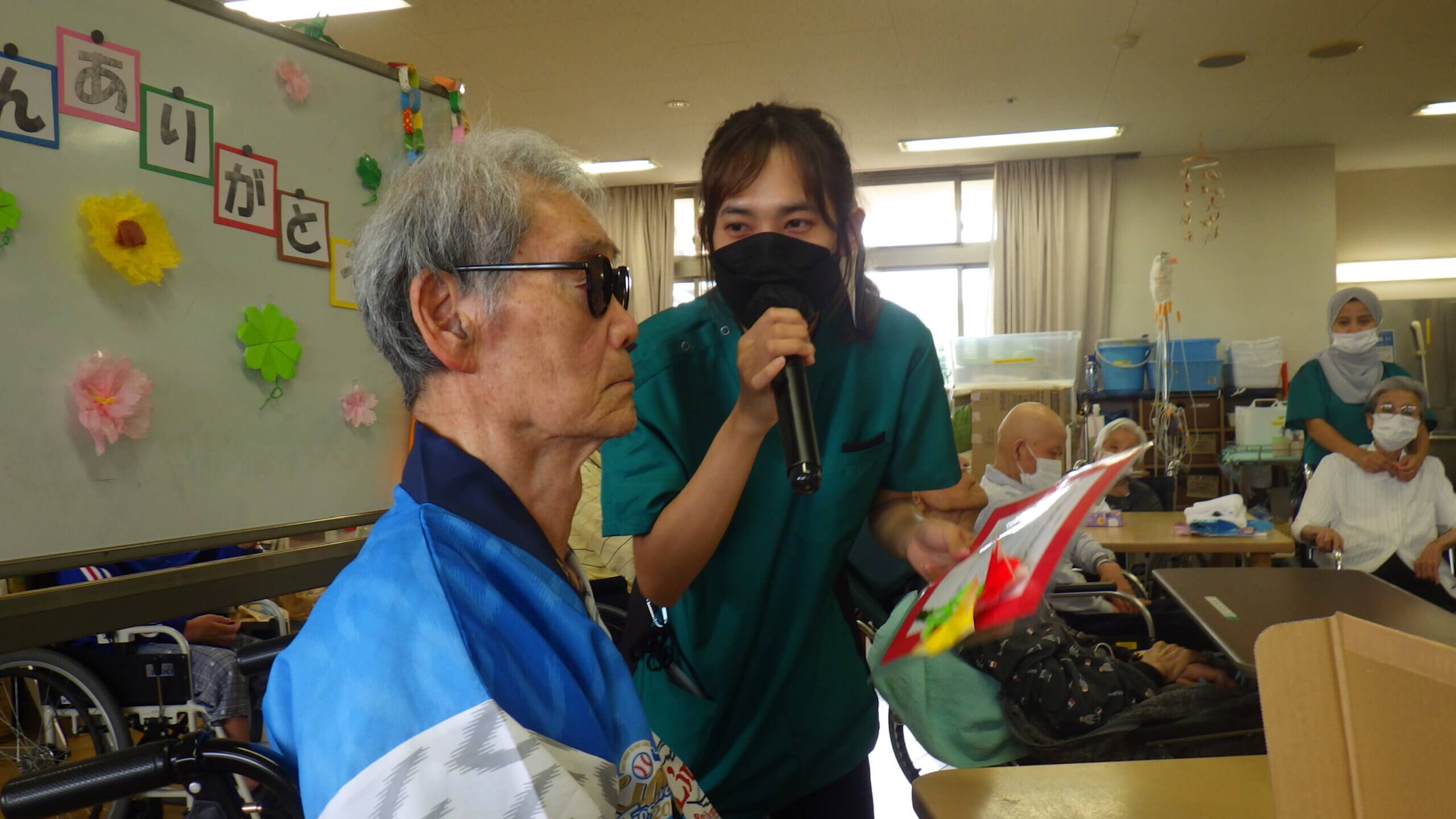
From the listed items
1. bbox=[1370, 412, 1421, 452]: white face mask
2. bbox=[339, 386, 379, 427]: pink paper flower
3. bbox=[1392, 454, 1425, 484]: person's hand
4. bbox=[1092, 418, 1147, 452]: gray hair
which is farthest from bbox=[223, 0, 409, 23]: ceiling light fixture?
bbox=[1392, 454, 1425, 484]: person's hand

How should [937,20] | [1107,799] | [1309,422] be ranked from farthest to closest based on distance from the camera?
[937,20]
[1309,422]
[1107,799]

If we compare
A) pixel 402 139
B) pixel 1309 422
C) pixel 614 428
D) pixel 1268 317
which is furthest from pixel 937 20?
pixel 614 428

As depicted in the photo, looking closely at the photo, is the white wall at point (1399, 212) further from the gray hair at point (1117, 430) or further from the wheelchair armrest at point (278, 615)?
the wheelchair armrest at point (278, 615)

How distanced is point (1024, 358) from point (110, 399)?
22.1 feet

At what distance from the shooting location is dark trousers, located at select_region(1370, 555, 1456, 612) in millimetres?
3865

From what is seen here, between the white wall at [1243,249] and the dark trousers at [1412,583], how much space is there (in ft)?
14.1

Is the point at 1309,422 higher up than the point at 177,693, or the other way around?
the point at 1309,422

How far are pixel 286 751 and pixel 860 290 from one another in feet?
2.55

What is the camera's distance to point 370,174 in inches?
76.8

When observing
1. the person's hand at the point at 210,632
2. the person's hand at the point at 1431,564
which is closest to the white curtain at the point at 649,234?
the person's hand at the point at 210,632

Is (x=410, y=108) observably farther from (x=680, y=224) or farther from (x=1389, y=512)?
(x=680, y=224)

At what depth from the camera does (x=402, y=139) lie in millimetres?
2041

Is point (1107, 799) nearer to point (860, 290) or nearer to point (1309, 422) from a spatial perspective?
point (860, 290)

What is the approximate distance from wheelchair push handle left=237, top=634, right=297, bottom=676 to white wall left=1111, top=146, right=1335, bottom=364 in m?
8.05
